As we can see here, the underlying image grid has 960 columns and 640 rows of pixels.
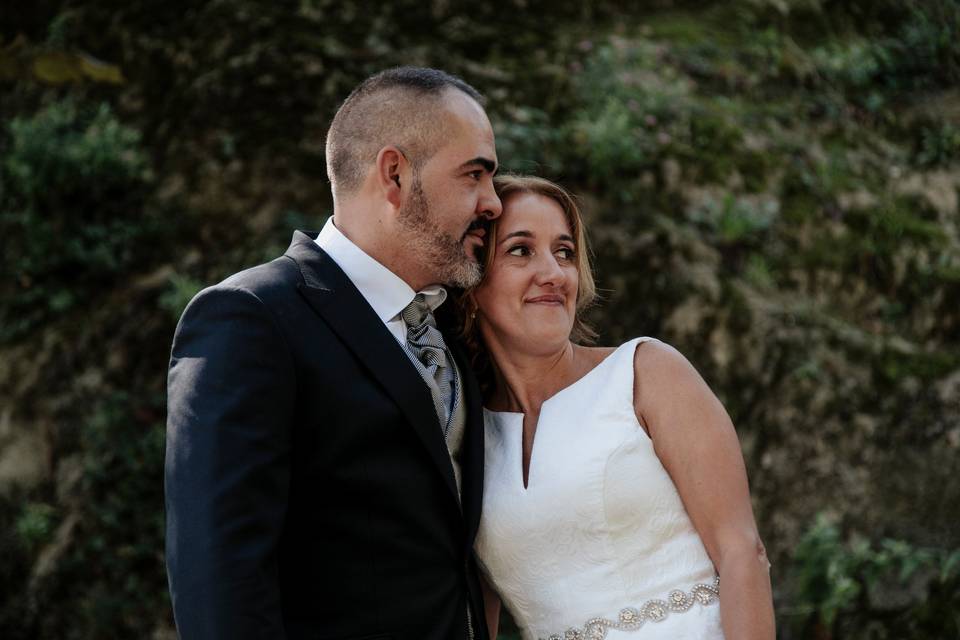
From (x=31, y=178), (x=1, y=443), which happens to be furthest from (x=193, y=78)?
(x=1, y=443)

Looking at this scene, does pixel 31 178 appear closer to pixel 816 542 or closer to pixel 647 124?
pixel 647 124

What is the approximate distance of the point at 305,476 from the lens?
92.0 inches

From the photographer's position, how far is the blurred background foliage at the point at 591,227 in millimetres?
4852

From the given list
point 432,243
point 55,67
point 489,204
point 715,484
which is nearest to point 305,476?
point 432,243

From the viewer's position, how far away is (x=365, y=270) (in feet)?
8.75

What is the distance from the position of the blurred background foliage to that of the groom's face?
2072 mm

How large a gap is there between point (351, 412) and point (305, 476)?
0.19 m

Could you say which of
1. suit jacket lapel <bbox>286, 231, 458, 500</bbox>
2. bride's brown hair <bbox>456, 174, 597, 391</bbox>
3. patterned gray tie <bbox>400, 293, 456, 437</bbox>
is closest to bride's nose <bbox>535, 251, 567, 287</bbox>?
bride's brown hair <bbox>456, 174, 597, 391</bbox>

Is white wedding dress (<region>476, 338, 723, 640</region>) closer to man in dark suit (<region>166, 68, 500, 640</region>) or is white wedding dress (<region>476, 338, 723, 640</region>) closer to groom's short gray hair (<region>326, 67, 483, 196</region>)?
man in dark suit (<region>166, 68, 500, 640</region>)

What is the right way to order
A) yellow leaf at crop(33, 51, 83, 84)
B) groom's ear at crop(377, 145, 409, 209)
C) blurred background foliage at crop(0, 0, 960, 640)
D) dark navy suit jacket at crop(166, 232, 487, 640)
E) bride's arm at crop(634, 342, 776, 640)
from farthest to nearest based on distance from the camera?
blurred background foliage at crop(0, 0, 960, 640) → yellow leaf at crop(33, 51, 83, 84) → groom's ear at crop(377, 145, 409, 209) → bride's arm at crop(634, 342, 776, 640) → dark navy suit jacket at crop(166, 232, 487, 640)

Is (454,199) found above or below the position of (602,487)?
above

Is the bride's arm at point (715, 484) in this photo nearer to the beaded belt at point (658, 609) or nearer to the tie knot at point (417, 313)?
the beaded belt at point (658, 609)

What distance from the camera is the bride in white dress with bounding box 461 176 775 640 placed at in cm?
272

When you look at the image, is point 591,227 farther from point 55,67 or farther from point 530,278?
point 55,67
